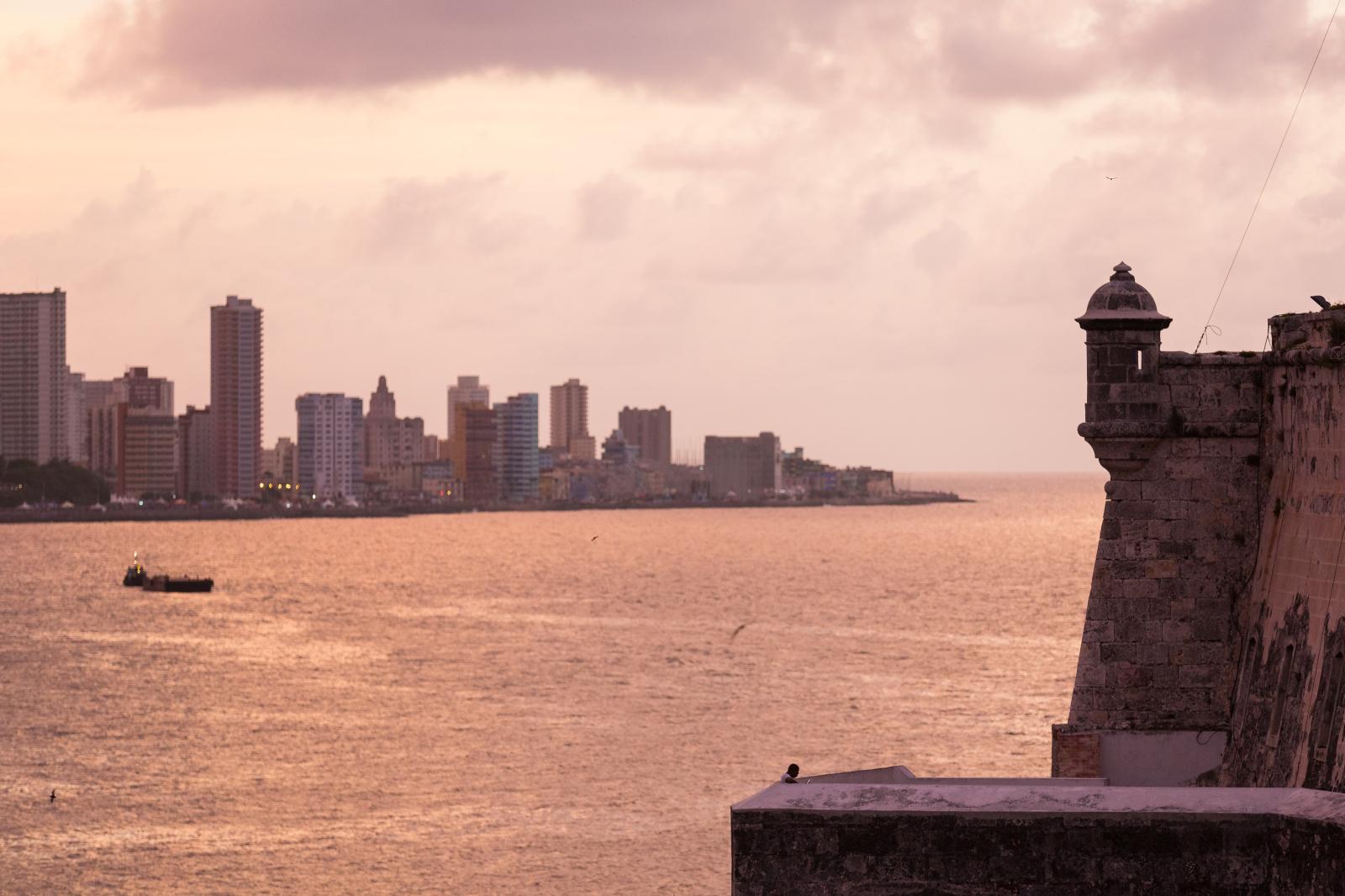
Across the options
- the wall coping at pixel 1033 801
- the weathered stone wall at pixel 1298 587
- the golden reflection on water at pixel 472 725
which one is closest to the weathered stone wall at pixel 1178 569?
the weathered stone wall at pixel 1298 587

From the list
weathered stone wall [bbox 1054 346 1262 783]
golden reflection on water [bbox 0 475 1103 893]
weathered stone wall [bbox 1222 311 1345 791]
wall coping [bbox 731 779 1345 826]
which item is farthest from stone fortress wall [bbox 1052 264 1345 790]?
golden reflection on water [bbox 0 475 1103 893]

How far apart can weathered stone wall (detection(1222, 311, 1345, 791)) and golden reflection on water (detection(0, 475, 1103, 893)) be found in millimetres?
34014

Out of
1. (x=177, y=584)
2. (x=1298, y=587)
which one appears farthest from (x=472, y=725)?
(x=177, y=584)

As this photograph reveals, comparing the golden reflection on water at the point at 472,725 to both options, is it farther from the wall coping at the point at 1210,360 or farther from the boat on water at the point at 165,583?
the wall coping at the point at 1210,360

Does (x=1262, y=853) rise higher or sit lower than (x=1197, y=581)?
lower

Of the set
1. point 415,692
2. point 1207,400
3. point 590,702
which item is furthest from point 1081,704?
point 415,692

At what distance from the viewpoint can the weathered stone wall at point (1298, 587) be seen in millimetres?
14703

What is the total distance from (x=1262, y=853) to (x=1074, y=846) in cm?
122

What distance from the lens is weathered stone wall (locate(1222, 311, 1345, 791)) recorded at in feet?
48.2

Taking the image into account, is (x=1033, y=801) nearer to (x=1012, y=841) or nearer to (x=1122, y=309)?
(x=1012, y=841)

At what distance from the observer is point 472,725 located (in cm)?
8012

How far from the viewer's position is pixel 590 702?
85.3 meters

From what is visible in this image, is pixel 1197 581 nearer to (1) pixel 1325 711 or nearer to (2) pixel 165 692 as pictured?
(1) pixel 1325 711

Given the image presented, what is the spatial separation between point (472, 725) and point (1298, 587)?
67.0 metres
